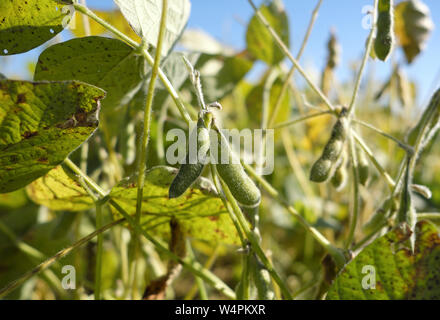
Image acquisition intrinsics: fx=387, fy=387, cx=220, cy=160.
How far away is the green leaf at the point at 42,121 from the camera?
465mm

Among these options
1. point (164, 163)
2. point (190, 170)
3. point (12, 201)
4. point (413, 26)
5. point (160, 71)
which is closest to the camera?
point (190, 170)

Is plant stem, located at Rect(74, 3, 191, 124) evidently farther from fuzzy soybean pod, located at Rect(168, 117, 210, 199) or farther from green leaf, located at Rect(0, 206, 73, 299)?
green leaf, located at Rect(0, 206, 73, 299)

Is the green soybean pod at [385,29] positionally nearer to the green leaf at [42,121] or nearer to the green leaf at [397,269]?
the green leaf at [397,269]

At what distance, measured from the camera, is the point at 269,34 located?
97 centimetres

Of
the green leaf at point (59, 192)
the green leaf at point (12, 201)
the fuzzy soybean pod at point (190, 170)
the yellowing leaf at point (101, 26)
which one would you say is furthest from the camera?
the green leaf at point (12, 201)

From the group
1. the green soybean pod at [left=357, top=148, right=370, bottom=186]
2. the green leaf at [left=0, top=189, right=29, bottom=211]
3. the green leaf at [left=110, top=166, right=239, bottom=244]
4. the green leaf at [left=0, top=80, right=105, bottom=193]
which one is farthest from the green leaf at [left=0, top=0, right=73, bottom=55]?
the green leaf at [left=0, top=189, right=29, bottom=211]

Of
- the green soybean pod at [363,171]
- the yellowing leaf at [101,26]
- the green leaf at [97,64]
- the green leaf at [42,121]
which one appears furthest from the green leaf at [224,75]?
the green leaf at [42,121]

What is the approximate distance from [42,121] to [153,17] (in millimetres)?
→ 248

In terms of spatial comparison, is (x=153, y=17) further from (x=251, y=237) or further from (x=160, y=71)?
(x=251, y=237)

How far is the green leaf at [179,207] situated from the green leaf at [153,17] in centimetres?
21

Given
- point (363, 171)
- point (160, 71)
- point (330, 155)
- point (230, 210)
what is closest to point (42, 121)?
point (160, 71)

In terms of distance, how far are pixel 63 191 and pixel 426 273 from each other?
1.88 ft

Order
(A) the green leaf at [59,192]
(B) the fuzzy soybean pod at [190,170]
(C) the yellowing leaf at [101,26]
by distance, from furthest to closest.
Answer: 1. (C) the yellowing leaf at [101,26]
2. (A) the green leaf at [59,192]
3. (B) the fuzzy soybean pod at [190,170]

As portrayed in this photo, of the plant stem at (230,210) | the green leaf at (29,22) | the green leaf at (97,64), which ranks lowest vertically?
the plant stem at (230,210)
